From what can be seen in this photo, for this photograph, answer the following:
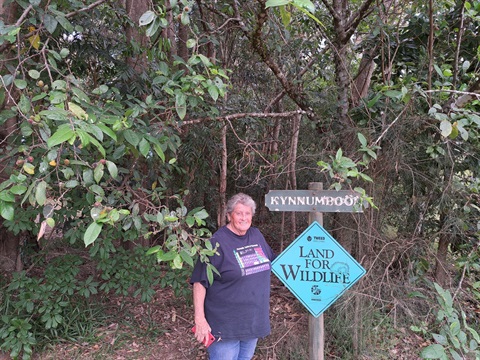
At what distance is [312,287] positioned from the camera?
2.44 m

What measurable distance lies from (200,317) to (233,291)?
256 millimetres

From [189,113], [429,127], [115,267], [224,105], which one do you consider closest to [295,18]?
[224,105]

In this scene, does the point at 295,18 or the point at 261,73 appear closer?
the point at 295,18

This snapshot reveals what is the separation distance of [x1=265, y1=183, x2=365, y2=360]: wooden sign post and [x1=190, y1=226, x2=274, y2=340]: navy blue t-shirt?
0.71 ft

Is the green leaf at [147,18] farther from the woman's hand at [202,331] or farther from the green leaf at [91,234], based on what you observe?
the woman's hand at [202,331]

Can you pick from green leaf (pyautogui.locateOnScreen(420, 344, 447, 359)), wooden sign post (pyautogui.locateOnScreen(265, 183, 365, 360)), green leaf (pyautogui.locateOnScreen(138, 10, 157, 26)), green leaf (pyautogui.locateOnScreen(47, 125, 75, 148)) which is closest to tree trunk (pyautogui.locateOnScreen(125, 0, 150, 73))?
green leaf (pyautogui.locateOnScreen(138, 10, 157, 26))

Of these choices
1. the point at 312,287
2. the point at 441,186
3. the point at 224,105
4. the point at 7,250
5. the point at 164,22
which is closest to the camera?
the point at 164,22

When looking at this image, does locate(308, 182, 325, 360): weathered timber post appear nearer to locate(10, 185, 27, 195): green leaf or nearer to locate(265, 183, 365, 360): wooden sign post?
locate(265, 183, 365, 360): wooden sign post

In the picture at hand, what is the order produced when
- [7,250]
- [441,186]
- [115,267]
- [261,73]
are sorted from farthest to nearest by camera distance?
[261,73]
[7,250]
[115,267]
[441,186]

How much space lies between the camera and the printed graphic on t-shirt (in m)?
2.31

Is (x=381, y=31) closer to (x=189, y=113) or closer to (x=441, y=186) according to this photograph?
(x=441, y=186)

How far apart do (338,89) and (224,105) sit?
1313 mm

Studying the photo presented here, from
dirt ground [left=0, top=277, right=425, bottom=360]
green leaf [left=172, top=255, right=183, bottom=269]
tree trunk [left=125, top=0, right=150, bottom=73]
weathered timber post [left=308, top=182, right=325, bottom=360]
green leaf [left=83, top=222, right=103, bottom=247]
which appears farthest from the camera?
tree trunk [left=125, top=0, right=150, bottom=73]

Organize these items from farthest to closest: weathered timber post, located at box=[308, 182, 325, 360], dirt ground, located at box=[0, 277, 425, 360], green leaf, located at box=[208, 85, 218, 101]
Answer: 1. dirt ground, located at box=[0, 277, 425, 360]
2. weathered timber post, located at box=[308, 182, 325, 360]
3. green leaf, located at box=[208, 85, 218, 101]
